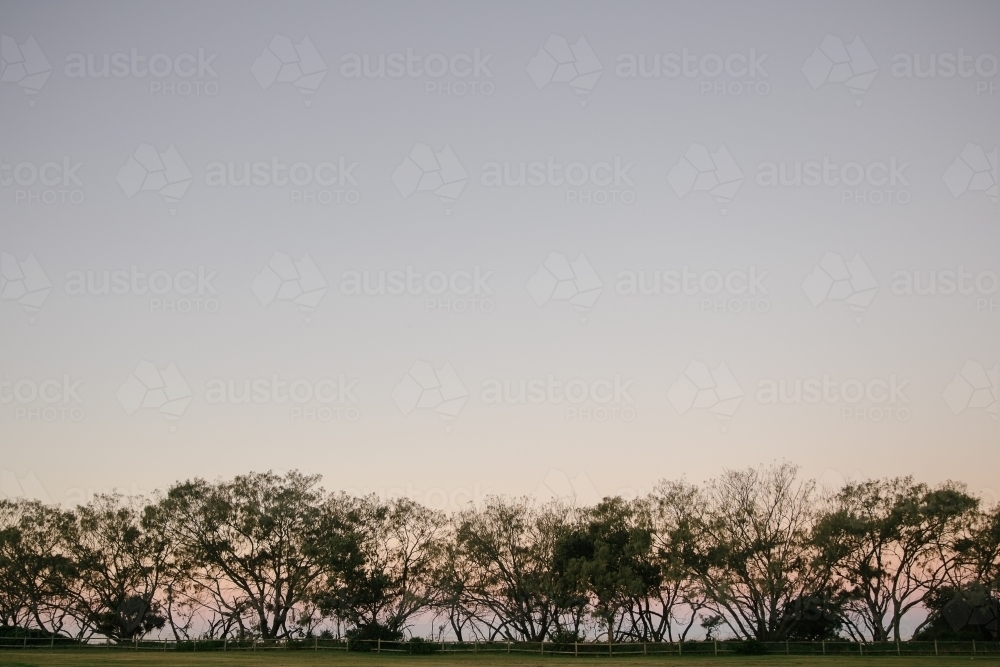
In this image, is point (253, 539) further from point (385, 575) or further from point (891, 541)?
point (891, 541)

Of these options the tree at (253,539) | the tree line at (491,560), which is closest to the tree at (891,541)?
the tree line at (491,560)

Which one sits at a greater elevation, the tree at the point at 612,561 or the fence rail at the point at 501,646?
the tree at the point at 612,561

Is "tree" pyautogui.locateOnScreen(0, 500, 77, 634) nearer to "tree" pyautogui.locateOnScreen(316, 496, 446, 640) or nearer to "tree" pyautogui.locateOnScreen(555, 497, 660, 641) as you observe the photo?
"tree" pyautogui.locateOnScreen(316, 496, 446, 640)

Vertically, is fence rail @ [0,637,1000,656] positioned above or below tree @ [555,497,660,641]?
below

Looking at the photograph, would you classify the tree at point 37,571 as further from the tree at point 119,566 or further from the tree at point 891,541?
the tree at point 891,541

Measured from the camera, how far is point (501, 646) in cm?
6303

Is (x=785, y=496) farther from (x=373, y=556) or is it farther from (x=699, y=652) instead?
(x=373, y=556)

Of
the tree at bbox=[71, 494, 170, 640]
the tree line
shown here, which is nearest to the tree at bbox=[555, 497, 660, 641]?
the tree line

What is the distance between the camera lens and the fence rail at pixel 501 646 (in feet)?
193

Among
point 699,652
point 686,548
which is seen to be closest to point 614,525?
point 686,548

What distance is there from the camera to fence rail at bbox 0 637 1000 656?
5869cm

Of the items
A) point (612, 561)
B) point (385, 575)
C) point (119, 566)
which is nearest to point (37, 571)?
point (119, 566)

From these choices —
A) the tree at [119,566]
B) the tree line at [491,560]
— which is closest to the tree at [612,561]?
the tree line at [491,560]

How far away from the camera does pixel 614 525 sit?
67.0m
